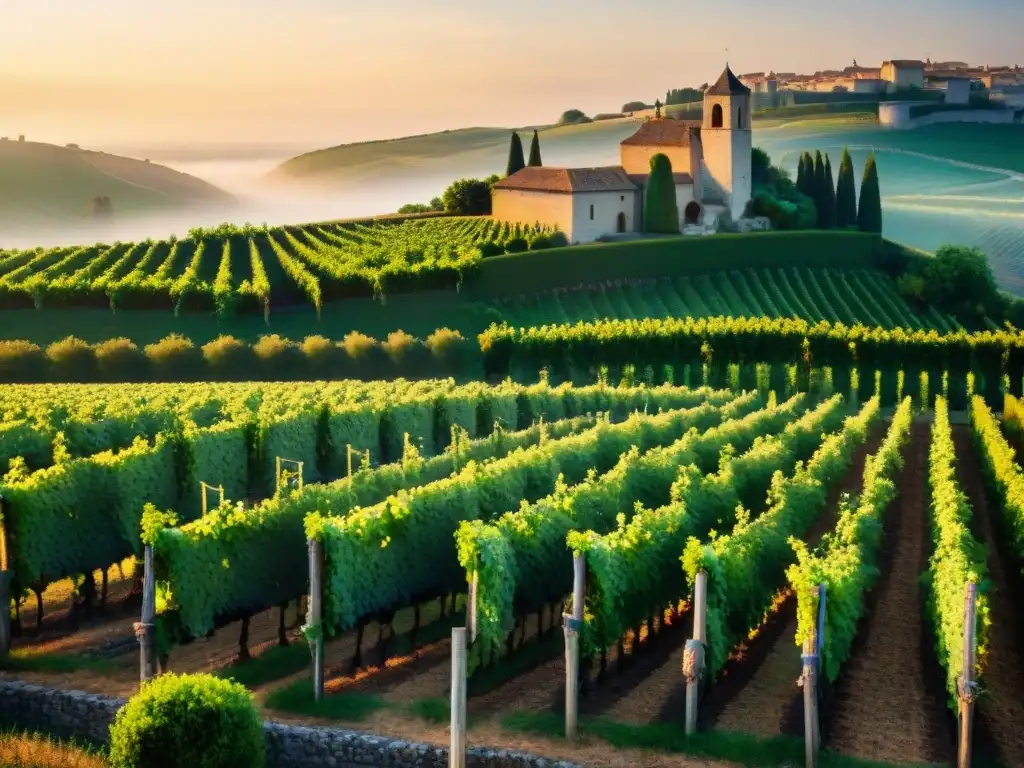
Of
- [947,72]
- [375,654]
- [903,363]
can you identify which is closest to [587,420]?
[375,654]

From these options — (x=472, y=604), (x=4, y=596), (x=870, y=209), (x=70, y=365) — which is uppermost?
(x=870, y=209)

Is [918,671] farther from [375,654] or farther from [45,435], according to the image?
[45,435]

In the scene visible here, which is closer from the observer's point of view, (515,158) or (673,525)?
(673,525)

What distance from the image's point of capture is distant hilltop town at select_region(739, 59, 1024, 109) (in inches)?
5674

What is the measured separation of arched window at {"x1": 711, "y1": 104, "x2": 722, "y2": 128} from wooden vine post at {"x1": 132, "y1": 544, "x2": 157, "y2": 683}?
74.2 m

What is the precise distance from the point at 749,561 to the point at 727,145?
70.4 metres

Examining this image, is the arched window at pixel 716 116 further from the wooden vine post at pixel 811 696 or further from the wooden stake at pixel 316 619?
the wooden vine post at pixel 811 696

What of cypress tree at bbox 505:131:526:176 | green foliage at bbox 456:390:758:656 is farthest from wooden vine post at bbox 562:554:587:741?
cypress tree at bbox 505:131:526:176

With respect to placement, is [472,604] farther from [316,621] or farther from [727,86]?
[727,86]

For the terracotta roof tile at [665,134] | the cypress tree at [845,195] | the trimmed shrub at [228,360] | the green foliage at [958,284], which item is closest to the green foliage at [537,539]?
the trimmed shrub at [228,360]

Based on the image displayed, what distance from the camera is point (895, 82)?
14612 centimetres

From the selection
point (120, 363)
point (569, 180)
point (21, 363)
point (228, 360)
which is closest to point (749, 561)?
point (228, 360)

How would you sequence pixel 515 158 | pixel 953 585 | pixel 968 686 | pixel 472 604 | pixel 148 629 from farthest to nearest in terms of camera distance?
pixel 515 158
pixel 472 604
pixel 148 629
pixel 953 585
pixel 968 686

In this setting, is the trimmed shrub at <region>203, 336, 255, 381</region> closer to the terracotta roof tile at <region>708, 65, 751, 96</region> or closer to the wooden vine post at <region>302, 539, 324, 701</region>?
the wooden vine post at <region>302, 539, 324, 701</region>
